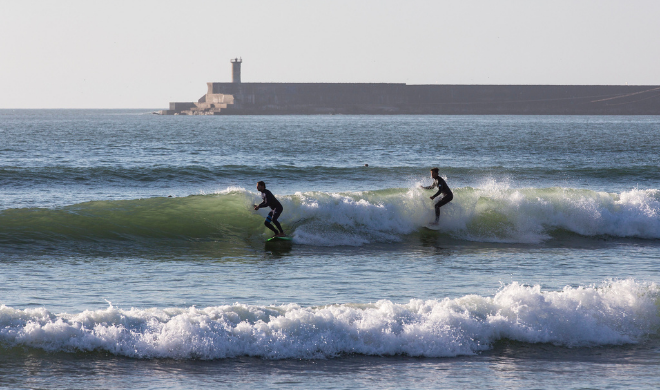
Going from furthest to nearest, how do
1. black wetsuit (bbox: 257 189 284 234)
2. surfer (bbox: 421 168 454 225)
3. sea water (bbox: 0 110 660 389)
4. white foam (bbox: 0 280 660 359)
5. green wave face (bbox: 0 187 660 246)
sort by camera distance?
surfer (bbox: 421 168 454 225) < green wave face (bbox: 0 187 660 246) < black wetsuit (bbox: 257 189 284 234) < white foam (bbox: 0 280 660 359) < sea water (bbox: 0 110 660 389)

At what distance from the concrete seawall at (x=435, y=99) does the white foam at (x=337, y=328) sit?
159 m

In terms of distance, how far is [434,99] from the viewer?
559 feet

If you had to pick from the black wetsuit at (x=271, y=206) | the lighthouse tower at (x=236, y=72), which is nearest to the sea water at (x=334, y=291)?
the black wetsuit at (x=271, y=206)

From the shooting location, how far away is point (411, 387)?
6832 mm

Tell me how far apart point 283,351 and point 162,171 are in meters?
25.9

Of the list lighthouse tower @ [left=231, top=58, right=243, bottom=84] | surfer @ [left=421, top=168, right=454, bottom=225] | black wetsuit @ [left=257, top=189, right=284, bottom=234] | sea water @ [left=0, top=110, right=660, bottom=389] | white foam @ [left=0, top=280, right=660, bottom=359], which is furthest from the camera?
lighthouse tower @ [left=231, top=58, right=243, bottom=84]

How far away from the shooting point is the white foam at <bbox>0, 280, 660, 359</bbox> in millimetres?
7824

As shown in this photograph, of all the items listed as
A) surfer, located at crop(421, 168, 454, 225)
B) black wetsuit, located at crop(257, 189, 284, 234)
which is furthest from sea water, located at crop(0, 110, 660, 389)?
black wetsuit, located at crop(257, 189, 284, 234)

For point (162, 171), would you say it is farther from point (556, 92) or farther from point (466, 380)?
point (556, 92)

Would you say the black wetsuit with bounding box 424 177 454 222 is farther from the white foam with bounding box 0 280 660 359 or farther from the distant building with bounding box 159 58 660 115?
the distant building with bounding box 159 58 660 115

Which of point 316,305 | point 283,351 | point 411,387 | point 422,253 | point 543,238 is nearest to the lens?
point 411,387

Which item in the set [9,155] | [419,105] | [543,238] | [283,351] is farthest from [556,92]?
[283,351]

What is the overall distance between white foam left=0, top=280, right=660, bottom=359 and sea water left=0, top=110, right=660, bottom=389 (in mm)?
24

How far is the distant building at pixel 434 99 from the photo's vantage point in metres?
168
